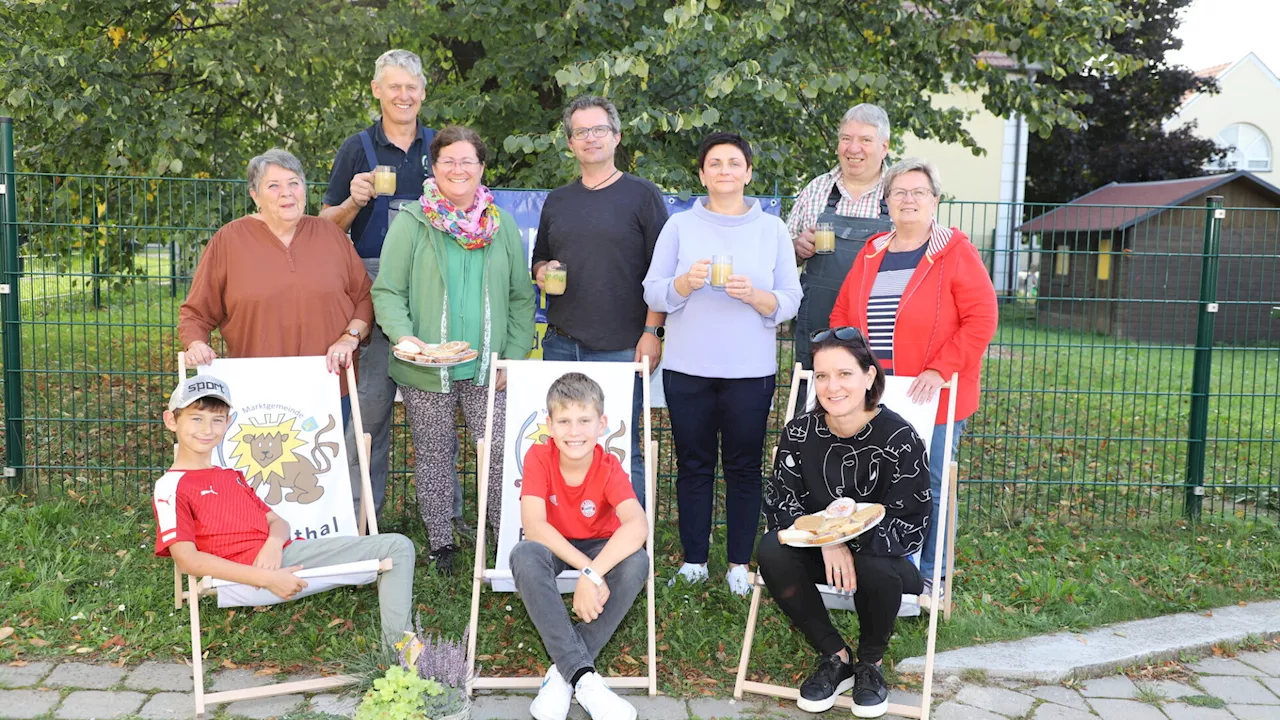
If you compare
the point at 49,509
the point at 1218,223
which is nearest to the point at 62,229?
the point at 49,509

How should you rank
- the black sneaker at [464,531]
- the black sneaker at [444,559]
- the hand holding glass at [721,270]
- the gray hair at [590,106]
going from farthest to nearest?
the black sneaker at [464,531]
the black sneaker at [444,559]
the gray hair at [590,106]
the hand holding glass at [721,270]

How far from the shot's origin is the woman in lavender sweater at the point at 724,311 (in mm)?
3949

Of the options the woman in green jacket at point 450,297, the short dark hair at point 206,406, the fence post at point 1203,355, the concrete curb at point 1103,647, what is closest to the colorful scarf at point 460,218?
the woman in green jacket at point 450,297

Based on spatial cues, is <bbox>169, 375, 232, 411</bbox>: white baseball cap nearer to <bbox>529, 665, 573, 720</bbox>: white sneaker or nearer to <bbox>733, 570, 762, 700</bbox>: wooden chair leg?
<bbox>529, 665, 573, 720</bbox>: white sneaker

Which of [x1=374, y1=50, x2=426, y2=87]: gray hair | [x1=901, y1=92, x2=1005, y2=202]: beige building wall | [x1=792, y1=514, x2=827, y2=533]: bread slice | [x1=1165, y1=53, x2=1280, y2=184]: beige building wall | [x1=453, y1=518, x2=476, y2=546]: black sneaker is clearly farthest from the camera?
[x1=1165, y1=53, x2=1280, y2=184]: beige building wall

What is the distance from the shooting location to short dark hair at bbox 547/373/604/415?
11.1ft

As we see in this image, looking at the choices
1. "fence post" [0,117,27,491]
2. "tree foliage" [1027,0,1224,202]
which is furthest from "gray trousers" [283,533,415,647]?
"tree foliage" [1027,0,1224,202]

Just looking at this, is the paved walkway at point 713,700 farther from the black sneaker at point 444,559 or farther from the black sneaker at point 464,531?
the black sneaker at point 464,531

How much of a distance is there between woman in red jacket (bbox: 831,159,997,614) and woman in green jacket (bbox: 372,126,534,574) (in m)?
1.48

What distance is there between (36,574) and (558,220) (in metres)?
2.78

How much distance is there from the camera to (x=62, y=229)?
5.42m

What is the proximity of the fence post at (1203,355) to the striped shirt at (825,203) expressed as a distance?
83.5 inches

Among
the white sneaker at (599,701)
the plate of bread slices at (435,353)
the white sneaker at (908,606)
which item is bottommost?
the white sneaker at (599,701)

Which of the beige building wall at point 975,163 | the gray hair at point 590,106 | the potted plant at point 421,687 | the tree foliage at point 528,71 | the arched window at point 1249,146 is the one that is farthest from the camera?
the arched window at point 1249,146
